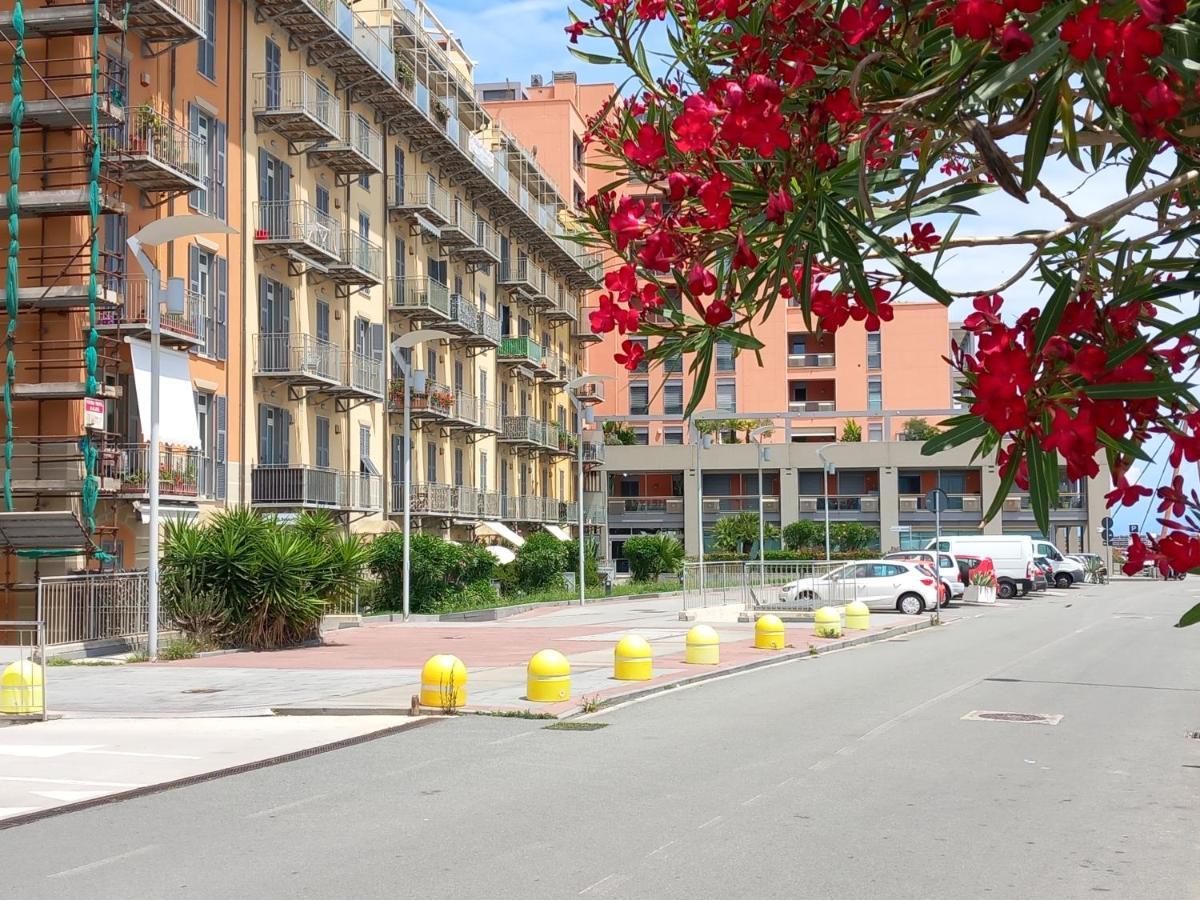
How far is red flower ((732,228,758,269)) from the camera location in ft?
12.4

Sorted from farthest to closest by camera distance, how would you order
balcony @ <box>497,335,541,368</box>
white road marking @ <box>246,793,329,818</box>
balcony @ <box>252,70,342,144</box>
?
A: balcony @ <box>497,335,541,368</box> → balcony @ <box>252,70,342,144</box> → white road marking @ <box>246,793,329,818</box>

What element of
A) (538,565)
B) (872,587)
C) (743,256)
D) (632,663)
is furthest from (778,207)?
(538,565)

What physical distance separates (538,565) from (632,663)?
31.4m

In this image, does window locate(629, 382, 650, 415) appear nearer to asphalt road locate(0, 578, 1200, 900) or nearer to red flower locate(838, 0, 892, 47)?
asphalt road locate(0, 578, 1200, 900)

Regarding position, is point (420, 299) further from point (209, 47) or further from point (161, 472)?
point (161, 472)

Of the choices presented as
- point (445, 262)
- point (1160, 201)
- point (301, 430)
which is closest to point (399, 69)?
point (445, 262)

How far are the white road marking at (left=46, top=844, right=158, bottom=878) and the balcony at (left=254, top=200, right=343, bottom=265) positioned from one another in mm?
29163

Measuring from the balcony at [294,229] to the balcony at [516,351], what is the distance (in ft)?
65.2

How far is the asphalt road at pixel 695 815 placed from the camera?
830cm

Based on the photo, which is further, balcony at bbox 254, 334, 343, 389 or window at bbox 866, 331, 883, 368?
window at bbox 866, 331, 883, 368

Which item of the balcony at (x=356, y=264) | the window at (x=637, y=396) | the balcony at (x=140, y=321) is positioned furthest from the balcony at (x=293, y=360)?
the window at (x=637, y=396)

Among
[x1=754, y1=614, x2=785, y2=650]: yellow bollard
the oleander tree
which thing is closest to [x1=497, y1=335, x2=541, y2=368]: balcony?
[x1=754, y1=614, x2=785, y2=650]: yellow bollard

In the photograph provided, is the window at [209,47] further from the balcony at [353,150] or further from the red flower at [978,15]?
the red flower at [978,15]

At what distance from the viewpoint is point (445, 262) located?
2069 inches
